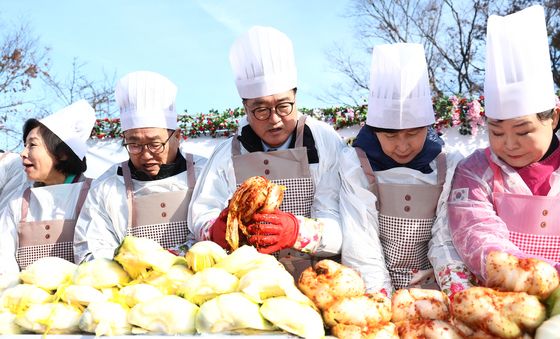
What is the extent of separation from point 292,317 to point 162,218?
4.87 feet

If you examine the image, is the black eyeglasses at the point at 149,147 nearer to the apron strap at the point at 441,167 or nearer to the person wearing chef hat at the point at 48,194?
the person wearing chef hat at the point at 48,194

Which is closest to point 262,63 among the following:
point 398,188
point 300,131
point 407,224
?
point 300,131

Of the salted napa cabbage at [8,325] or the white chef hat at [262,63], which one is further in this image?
the white chef hat at [262,63]

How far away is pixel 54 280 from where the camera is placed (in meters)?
1.79

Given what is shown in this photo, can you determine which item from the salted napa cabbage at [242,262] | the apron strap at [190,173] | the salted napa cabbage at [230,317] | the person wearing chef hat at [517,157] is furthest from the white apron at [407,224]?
the salted napa cabbage at [230,317]

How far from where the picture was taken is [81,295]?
5.38ft

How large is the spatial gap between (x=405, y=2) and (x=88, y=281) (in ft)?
58.3

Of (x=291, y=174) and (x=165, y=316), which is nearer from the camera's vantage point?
Answer: (x=165, y=316)

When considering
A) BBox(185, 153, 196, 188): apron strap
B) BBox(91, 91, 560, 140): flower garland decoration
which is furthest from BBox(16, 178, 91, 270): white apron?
BBox(91, 91, 560, 140): flower garland decoration

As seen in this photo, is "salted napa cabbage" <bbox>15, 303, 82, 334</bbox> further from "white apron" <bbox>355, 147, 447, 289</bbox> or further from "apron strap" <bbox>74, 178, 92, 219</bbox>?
"apron strap" <bbox>74, 178, 92, 219</bbox>

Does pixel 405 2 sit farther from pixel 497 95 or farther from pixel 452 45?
pixel 497 95

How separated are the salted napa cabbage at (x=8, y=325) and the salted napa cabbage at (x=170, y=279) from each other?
400mm

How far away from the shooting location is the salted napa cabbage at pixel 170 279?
5.42 feet

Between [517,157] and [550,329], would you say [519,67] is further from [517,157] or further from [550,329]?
[550,329]
